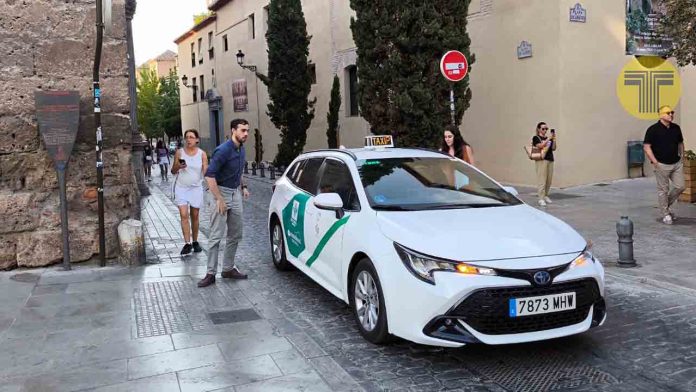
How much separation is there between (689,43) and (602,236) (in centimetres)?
297

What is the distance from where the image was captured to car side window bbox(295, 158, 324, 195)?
6.70 m

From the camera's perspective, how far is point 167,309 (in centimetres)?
614


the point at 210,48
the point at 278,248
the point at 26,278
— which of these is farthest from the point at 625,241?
the point at 210,48

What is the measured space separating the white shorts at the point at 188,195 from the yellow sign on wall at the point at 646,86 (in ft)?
18.8

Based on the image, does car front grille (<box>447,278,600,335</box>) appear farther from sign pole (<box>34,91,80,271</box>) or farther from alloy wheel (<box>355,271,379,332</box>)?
sign pole (<box>34,91,80,271</box>)

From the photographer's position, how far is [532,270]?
424 cm

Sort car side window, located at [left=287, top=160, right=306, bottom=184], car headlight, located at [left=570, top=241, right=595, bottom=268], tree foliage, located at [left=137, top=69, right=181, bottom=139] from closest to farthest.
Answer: car headlight, located at [left=570, top=241, right=595, bottom=268]
car side window, located at [left=287, top=160, right=306, bottom=184]
tree foliage, located at [left=137, top=69, right=181, bottom=139]

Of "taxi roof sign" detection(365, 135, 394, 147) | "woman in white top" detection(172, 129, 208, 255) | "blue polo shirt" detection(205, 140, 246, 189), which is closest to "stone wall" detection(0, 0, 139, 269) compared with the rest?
"woman in white top" detection(172, 129, 208, 255)

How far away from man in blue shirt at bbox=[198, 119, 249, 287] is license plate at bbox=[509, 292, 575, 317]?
372cm

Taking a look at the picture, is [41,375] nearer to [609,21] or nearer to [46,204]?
[46,204]

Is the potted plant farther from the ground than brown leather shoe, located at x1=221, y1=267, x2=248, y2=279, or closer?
farther from the ground

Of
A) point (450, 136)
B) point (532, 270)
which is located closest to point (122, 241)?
point (450, 136)

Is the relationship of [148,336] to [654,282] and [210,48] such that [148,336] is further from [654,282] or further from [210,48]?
[210,48]

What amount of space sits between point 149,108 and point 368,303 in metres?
62.8
